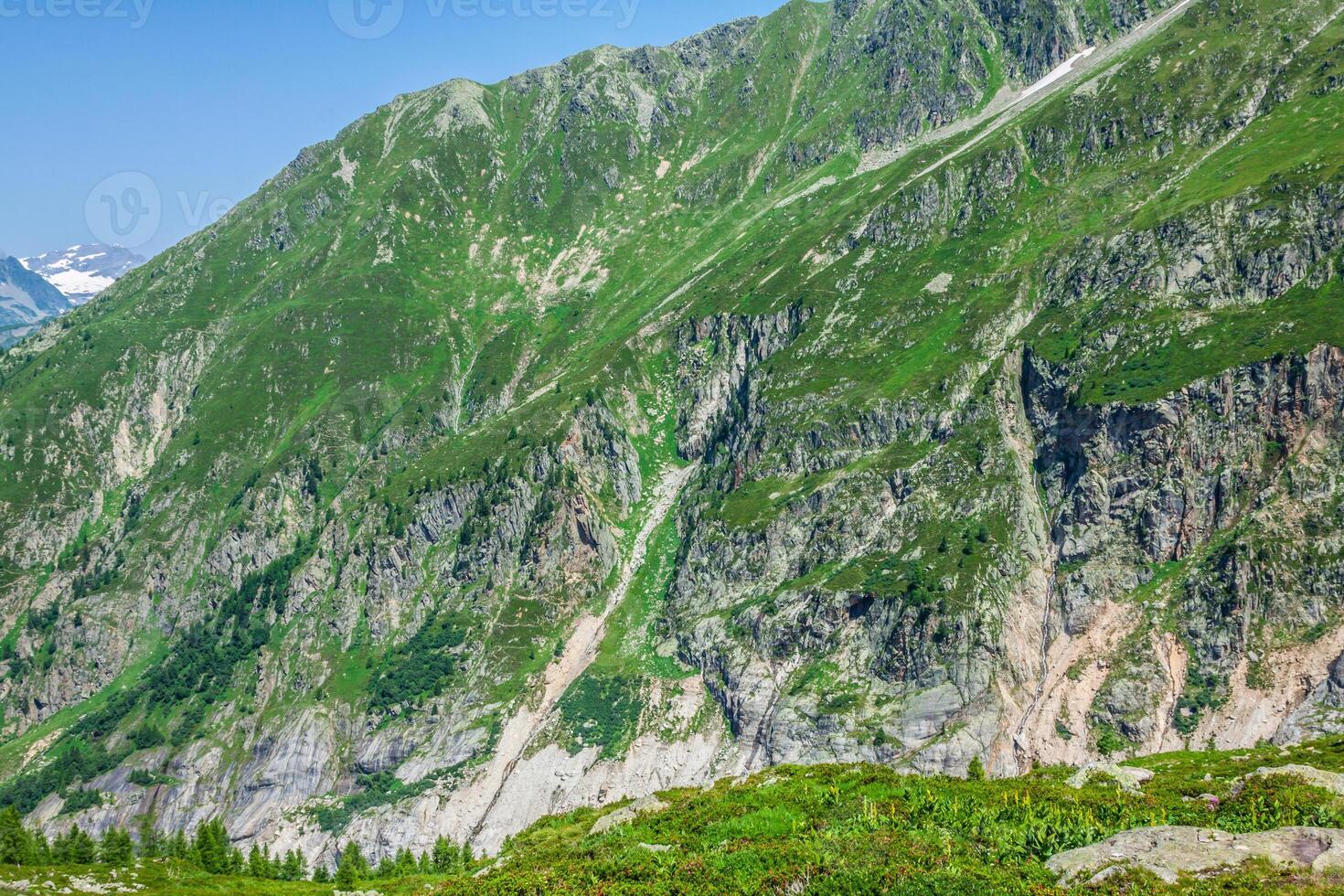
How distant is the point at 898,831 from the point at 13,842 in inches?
4442

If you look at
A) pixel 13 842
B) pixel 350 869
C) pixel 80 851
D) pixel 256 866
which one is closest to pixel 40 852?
pixel 80 851

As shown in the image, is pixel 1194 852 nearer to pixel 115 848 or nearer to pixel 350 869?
pixel 350 869

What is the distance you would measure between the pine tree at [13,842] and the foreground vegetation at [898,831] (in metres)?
71.6

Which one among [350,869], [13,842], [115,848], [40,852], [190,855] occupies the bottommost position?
[350,869]

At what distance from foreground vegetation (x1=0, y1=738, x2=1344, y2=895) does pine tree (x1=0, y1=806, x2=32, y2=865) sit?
7162 cm

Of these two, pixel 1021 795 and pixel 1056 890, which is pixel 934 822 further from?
pixel 1056 890

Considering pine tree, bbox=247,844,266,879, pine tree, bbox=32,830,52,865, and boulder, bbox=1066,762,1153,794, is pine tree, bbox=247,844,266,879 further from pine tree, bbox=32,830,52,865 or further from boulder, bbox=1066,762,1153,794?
boulder, bbox=1066,762,1153,794

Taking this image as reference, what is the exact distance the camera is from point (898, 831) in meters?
42.8

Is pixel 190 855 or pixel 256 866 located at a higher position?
pixel 190 855

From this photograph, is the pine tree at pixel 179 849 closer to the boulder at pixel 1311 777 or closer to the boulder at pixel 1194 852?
the boulder at pixel 1194 852

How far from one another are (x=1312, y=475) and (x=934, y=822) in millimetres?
168367

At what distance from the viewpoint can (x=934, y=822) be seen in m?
44.3

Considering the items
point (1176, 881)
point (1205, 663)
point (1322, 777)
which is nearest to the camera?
point (1176, 881)

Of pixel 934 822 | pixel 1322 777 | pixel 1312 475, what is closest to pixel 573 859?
pixel 934 822
